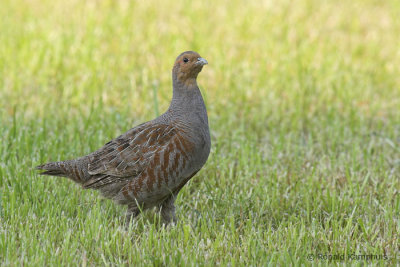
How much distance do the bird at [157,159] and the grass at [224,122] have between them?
0.25 metres

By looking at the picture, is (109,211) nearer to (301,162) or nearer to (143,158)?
(143,158)

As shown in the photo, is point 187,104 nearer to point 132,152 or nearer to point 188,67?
point 188,67

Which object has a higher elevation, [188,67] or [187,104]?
[188,67]

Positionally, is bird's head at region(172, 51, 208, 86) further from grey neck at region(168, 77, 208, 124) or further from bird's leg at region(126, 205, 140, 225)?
bird's leg at region(126, 205, 140, 225)

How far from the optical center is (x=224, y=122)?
7770 millimetres

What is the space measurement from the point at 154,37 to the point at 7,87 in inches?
113

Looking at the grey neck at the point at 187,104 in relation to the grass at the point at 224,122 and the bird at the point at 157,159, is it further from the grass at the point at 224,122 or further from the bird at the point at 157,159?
the grass at the point at 224,122

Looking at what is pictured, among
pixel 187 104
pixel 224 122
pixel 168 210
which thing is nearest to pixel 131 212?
pixel 168 210

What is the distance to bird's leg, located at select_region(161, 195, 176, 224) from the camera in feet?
17.2

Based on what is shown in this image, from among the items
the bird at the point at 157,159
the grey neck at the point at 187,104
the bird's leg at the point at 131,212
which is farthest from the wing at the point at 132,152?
the bird's leg at the point at 131,212

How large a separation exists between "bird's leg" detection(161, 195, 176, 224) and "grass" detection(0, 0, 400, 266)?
13 cm

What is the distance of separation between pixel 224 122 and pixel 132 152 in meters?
2.81

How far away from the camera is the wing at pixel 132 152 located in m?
5.05

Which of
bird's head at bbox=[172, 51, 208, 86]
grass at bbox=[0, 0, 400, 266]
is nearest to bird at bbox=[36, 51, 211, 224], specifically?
bird's head at bbox=[172, 51, 208, 86]
